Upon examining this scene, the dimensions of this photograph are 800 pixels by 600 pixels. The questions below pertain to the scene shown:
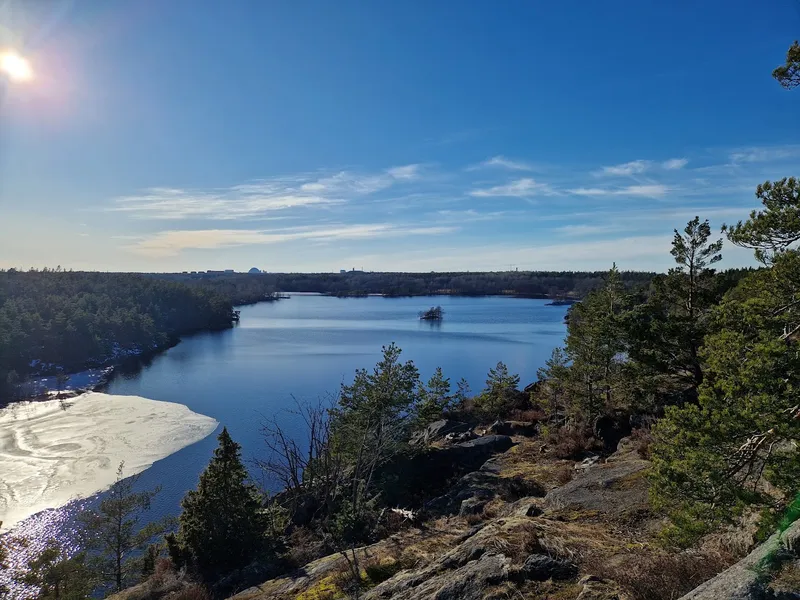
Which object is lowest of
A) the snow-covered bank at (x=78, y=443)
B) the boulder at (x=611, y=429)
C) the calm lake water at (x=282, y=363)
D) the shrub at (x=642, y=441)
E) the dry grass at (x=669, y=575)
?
the snow-covered bank at (x=78, y=443)

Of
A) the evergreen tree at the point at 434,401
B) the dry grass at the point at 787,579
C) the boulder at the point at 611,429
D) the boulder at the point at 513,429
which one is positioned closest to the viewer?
the dry grass at the point at 787,579

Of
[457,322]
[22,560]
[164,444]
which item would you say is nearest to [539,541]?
[22,560]

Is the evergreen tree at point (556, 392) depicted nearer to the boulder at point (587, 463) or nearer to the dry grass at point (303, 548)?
the boulder at point (587, 463)

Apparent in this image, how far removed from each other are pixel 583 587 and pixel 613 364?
18.7 meters

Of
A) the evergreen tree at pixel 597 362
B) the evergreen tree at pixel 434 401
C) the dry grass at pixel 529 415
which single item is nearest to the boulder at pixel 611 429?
the evergreen tree at pixel 597 362

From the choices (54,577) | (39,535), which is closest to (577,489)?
(54,577)

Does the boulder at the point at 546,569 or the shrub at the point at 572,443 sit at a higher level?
the boulder at the point at 546,569

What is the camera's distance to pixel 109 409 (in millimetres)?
45969

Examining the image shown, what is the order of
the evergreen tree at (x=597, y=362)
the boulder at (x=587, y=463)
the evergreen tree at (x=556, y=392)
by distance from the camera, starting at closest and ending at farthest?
the boulder at (x=587, y=463) < the evergreen tree at (x=597, y=362) < the evergreen tree at (x=556, y=392)

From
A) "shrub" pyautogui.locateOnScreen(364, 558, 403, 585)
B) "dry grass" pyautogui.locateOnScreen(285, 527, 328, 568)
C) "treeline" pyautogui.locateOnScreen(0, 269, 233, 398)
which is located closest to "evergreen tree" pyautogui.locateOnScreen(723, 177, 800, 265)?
"shrub" pyautogui.locateOnScreen(364, 558, 403, 585)

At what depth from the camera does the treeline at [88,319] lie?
65875mm

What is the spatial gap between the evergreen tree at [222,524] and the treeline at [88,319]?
50915 millimetres

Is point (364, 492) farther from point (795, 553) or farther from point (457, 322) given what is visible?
point (457, 322)

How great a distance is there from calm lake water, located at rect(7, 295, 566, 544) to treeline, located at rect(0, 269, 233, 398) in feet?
27.1
